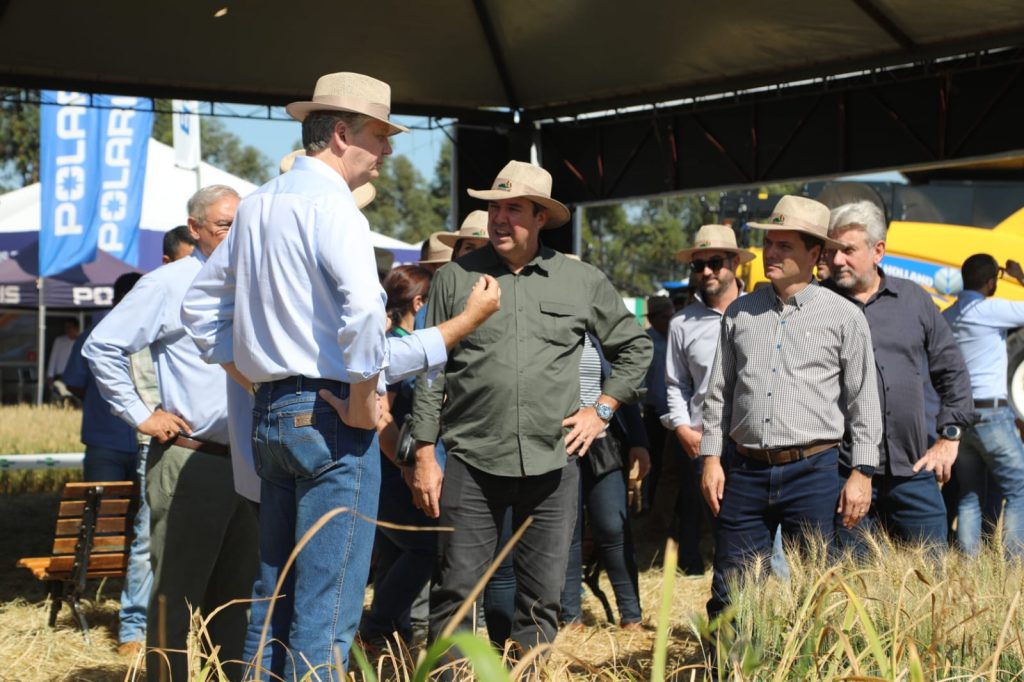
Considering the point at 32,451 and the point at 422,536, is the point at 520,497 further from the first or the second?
the point at 32,451

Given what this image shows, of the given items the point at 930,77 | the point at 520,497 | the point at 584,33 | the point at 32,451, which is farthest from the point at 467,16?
the point at 32,451

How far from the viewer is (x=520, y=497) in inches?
168

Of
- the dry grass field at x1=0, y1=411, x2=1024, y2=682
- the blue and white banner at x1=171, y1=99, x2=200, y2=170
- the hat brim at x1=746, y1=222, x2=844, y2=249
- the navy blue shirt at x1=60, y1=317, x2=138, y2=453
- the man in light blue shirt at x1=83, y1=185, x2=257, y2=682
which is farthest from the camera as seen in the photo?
the blue and white banner at x1=171, y1=99, x2=200, y2=170

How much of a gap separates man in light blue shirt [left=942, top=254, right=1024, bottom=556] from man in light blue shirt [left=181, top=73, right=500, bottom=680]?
4.81 meters

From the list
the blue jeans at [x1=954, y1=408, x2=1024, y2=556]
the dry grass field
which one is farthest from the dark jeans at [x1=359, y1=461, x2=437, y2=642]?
the blue jeans at [x1=954, y1=408, x2=1024, y2=556]

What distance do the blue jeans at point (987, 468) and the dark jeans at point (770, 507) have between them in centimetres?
286

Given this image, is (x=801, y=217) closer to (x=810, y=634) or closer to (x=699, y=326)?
(x=699, y=326)

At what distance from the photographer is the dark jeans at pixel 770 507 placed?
427cm

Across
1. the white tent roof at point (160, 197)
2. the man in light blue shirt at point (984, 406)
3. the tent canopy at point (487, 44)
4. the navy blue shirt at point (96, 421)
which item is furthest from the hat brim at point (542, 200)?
the white tent roof at point (160, 197)

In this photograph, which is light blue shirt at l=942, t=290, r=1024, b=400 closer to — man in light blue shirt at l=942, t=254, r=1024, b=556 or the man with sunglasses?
man in light blue shirt at l=942, t=254, r=1024, b=556

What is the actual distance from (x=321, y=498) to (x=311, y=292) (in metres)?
0.51

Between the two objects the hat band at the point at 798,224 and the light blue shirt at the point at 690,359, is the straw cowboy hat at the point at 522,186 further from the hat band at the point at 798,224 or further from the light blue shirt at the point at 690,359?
the light blue shirt at the point at 690,359

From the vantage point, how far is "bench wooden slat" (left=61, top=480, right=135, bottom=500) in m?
6.07

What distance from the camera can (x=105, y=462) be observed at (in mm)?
6789
